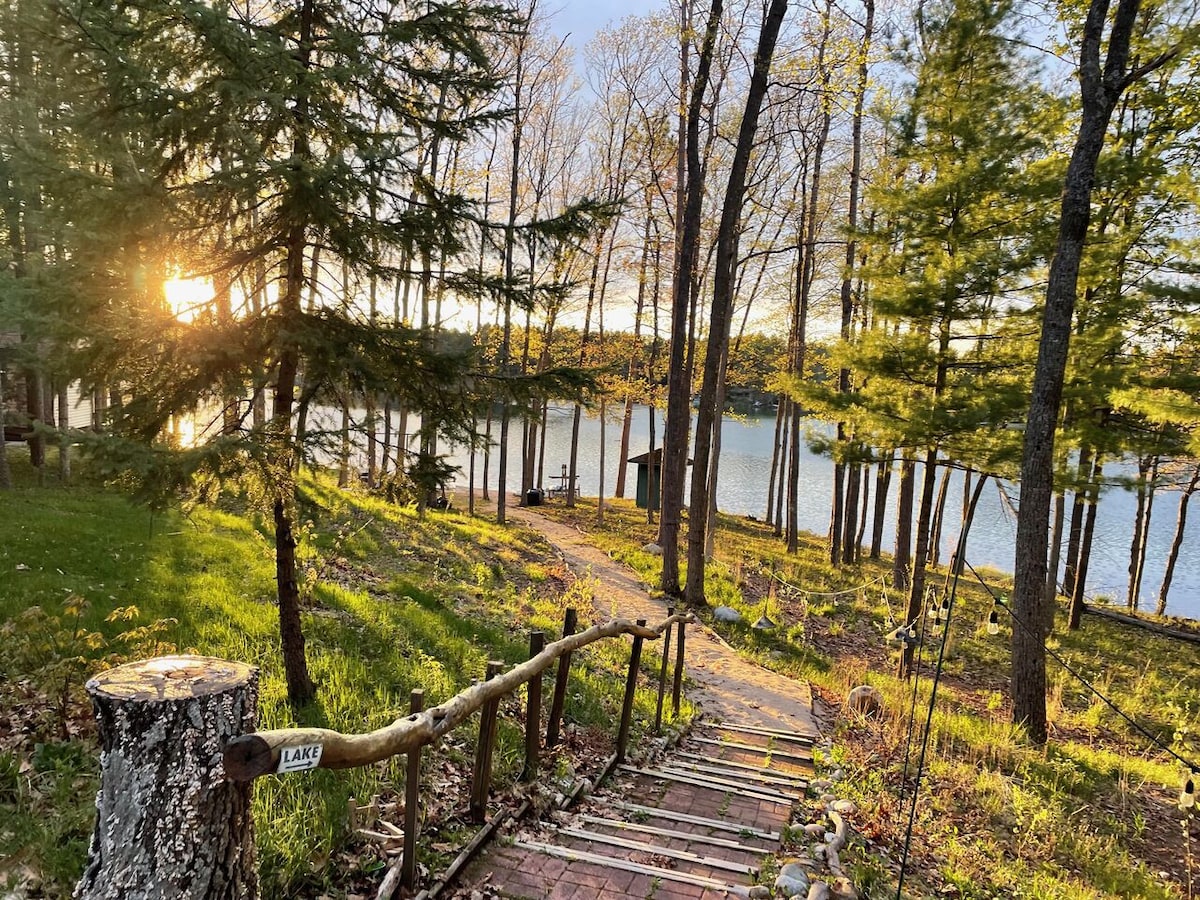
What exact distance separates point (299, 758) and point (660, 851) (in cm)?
250

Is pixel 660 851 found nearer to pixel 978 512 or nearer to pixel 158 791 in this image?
pixel 158 791

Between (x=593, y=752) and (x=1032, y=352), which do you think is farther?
(x=1032, y=352)

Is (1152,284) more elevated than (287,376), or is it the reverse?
(1152,284)

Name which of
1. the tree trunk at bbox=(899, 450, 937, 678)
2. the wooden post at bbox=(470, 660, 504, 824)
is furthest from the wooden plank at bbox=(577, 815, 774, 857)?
the tree trunk at bbox=(899, 450, 937, 678)

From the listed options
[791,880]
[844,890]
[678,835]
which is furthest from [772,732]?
[791,880]

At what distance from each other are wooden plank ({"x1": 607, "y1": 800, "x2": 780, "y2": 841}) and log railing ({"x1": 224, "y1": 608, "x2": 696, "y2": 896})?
0.72 metres

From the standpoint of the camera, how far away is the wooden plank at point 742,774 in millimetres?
5438

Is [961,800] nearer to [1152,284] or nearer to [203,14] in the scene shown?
[203,14]

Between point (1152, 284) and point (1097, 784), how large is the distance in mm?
7747

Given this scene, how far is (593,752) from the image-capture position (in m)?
5.59

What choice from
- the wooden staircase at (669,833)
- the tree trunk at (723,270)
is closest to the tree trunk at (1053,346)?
the wooden staircase at (669,833)

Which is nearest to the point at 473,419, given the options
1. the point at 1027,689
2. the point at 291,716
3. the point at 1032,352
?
the point at 291,716

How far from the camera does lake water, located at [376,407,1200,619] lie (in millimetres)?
24703

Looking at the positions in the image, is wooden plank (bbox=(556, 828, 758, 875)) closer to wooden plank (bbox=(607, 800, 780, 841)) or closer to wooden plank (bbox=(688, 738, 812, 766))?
wooden plank (bbox=(607, 800, 780, 841))
